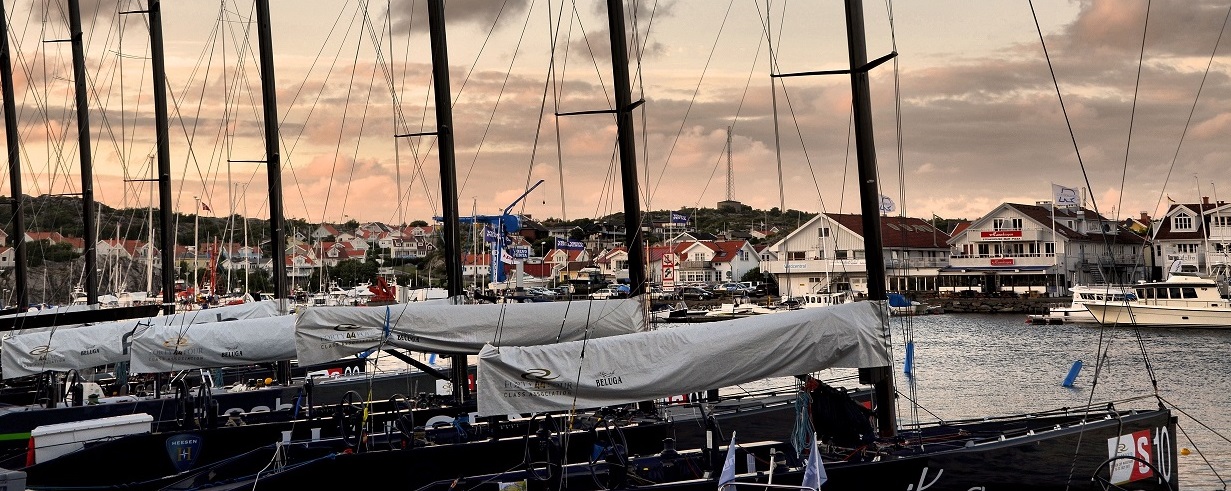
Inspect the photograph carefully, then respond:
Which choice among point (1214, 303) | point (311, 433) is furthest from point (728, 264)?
point (311, 433)

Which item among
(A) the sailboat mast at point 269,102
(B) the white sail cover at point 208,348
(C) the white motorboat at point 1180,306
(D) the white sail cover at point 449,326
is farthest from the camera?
(C) the white motorboat at point 1180,306

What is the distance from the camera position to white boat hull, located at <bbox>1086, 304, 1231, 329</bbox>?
70.8 metres

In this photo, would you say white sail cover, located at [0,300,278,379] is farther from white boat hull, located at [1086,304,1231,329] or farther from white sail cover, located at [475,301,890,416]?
white boat hull, located at [1086,304,1231,329]

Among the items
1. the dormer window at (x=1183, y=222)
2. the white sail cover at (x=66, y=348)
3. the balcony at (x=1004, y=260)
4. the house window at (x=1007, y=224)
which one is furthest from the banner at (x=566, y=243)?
the dormer window at (x=1183, y=222)

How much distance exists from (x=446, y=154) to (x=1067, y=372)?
34.6 m

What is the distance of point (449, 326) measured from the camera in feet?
58.7

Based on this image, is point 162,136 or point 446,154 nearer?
point 446,154

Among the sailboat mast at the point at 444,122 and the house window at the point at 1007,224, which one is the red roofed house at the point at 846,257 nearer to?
the house window at the point at 1007,224

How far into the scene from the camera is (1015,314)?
94.4 metres

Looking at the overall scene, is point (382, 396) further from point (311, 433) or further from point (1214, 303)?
point (1214, 303)

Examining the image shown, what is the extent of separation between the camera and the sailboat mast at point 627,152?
19312 mm

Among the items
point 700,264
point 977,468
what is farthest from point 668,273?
point 977,468

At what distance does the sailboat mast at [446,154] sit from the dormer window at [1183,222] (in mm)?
98618

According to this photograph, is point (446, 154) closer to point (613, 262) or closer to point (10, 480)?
point (10, 480)
